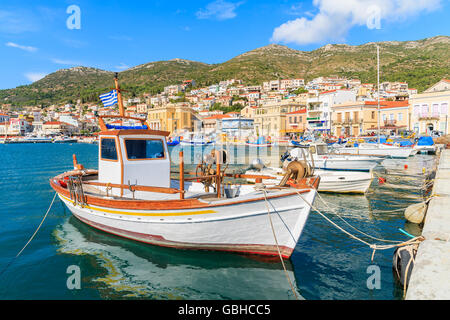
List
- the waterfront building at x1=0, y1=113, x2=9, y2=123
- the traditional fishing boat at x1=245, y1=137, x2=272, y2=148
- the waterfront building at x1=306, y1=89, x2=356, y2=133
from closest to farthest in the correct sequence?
the traditional fishing boat at x1=245, y1=137, x2=272, y2=148
the waterfront building at x1=306, y1=89, x2=356, y2=133
the waterfront building at x1=0, y1=113, x2=9, y2=123

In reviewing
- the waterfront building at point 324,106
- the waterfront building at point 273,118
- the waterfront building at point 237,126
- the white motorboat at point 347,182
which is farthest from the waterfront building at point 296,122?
the white motorboat at point 347,182

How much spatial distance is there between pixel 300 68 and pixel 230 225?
17006 centimetres

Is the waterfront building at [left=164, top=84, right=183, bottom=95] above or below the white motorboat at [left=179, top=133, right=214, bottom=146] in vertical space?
above

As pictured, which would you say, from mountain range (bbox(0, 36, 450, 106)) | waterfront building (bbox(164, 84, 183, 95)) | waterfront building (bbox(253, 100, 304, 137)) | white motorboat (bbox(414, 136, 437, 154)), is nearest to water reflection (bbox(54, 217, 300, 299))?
white motorboat (bbox(414, 136, 437, 154))

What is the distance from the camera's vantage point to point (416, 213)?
1030cm

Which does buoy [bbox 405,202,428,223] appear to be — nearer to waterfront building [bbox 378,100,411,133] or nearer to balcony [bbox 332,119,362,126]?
waterfront building [bbox 378,100,411,133]

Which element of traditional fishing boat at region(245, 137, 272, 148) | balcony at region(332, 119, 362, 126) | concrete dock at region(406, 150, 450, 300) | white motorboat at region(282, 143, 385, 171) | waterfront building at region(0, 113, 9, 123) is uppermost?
waterfront building at region(0, 113, 9, 123)

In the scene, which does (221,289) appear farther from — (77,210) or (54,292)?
(77,210)

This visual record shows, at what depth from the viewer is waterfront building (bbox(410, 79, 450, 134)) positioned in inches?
1831

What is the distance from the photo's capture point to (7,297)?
19.8ft

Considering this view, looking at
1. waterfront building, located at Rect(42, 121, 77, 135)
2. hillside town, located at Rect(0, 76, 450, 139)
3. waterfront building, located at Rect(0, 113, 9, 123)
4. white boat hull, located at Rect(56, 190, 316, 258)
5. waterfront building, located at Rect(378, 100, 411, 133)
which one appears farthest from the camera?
waterfront building, located at Rect(0, 113, 9, 123)

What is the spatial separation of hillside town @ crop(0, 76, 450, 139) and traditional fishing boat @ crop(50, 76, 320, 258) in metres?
2.38

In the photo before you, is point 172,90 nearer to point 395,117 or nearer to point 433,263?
point 395,117

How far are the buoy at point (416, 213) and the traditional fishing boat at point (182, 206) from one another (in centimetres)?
507
